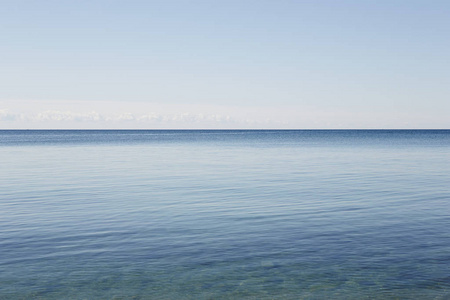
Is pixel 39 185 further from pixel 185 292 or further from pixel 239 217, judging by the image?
pixel 185 292

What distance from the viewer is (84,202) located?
21.6m

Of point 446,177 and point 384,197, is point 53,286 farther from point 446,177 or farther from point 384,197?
point 446,177

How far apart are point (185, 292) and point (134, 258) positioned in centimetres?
285

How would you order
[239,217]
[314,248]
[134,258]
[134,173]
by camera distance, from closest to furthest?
[134,258] < [314,248] < [239,217] < [134,173]

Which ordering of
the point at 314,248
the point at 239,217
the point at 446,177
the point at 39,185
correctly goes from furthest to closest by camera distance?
the point at 446,177 < the point at 39,185 < the point at 239,217 < the point at 314,248

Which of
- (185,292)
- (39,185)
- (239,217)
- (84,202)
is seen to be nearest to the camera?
(185,292)

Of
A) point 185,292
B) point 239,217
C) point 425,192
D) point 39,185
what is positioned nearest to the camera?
point 185,292

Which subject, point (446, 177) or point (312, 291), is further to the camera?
point (446, 177)

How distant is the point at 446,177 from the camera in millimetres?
31906

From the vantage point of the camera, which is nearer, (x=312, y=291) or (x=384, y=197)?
(x=312, y=291)

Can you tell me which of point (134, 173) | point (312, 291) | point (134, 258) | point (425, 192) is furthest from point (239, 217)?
point (134, 173)

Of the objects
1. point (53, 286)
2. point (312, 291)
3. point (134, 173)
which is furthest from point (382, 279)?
point (134, 173)

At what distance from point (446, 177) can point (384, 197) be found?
1251 cm

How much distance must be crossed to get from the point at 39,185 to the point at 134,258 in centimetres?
1884
